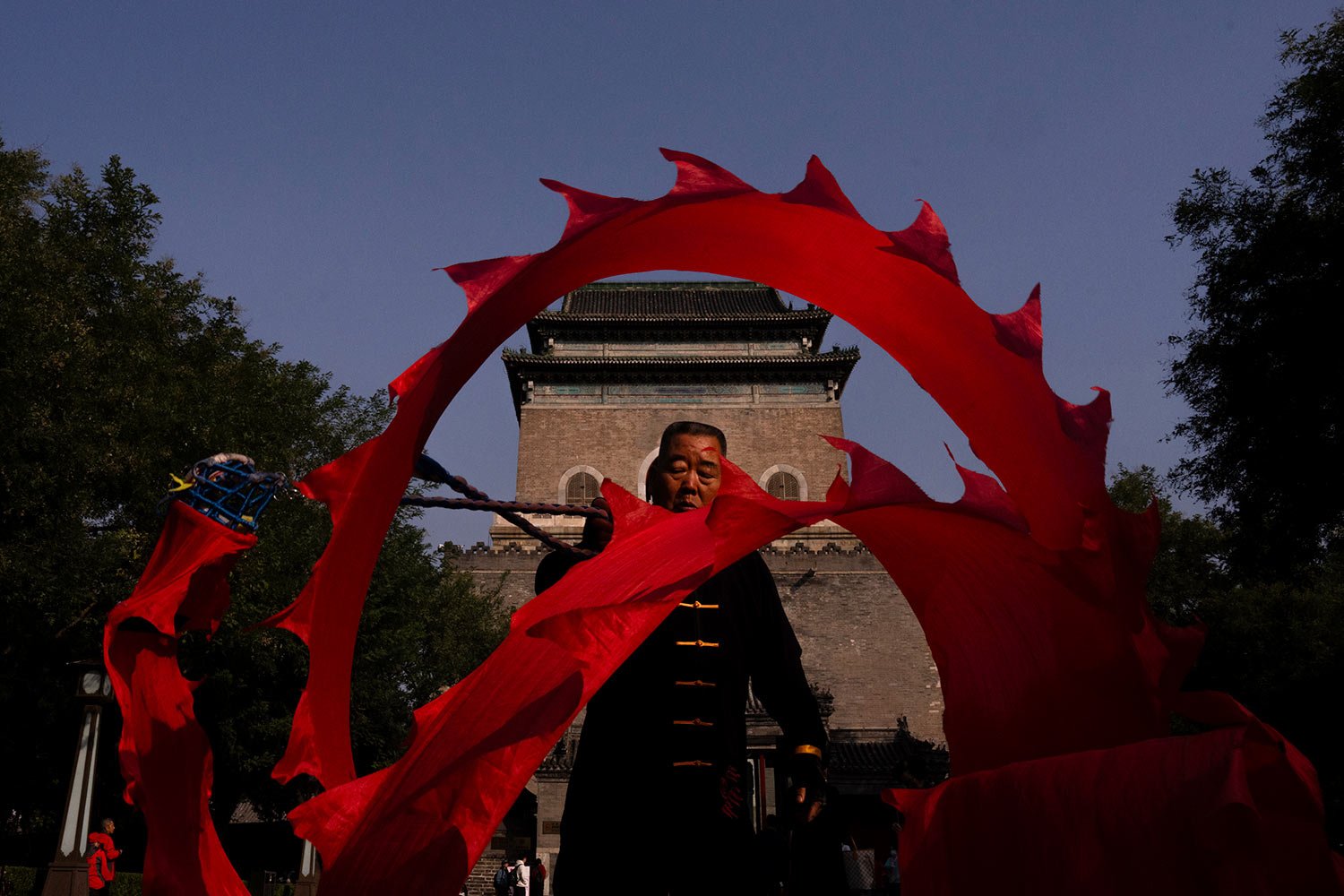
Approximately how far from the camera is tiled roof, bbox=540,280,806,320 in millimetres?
39219

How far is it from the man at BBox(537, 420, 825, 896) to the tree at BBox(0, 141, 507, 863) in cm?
890

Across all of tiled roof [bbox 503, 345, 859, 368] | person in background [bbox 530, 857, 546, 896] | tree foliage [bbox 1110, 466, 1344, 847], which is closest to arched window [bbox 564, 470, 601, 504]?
tiled roof [bbox 503, 345, 859, 368]

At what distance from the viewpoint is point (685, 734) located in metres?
2.62

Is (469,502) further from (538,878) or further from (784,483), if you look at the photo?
(784,483)

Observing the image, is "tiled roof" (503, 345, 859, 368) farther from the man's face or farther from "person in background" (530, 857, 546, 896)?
the man's face

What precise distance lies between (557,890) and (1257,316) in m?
14.5

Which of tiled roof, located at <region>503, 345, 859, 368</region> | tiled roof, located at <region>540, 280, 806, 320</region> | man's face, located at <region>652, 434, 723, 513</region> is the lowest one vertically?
man's face, located at <region>652, 434, 723, 513</region>

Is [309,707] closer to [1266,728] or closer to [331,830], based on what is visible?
[331,830]

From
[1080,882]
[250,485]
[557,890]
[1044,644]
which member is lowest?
[557,890]

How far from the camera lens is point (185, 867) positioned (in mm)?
2078

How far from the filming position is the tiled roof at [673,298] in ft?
129

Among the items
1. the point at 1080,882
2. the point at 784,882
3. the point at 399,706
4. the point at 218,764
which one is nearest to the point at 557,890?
the point at 784,882

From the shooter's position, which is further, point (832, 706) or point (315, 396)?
point (832, 706)

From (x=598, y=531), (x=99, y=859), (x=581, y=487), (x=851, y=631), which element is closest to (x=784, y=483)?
(x=851, y=631)
